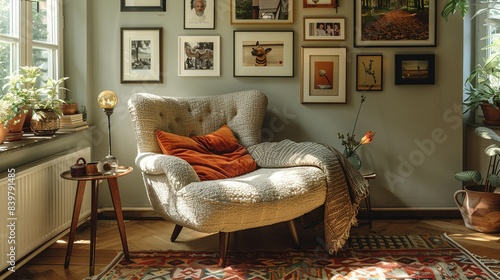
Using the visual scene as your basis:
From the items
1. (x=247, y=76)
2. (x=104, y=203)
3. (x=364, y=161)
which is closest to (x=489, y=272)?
(x=364, y=161)

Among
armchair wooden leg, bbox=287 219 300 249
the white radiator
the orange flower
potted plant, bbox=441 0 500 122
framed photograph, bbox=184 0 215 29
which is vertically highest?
framed photograph, bbox=184 0 215 29

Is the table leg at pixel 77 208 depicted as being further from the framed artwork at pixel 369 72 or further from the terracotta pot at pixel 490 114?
the terracotta pot at pixel 490 114

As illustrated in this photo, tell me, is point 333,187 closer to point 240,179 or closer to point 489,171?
point 240,179

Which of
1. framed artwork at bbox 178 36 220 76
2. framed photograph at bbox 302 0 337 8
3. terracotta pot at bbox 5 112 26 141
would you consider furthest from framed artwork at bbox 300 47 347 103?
terracotta pot at bbox 5 112 26 141

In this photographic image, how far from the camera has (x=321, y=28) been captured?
3781 millimetres

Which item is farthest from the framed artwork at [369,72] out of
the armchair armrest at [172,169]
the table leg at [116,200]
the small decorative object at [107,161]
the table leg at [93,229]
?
the table leg at [93,229]

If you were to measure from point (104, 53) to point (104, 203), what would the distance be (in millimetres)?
1122

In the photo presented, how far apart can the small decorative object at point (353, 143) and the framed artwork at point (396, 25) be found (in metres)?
0.44

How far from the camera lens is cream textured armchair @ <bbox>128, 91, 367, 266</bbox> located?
2.65 m

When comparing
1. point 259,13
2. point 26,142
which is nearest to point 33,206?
Result: point 26,142

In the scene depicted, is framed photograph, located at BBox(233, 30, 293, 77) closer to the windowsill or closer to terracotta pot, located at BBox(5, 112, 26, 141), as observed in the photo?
the windowsill

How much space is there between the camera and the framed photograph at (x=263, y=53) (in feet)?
12.4

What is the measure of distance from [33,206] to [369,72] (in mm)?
2449

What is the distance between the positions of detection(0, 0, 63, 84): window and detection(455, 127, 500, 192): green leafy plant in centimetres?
284
